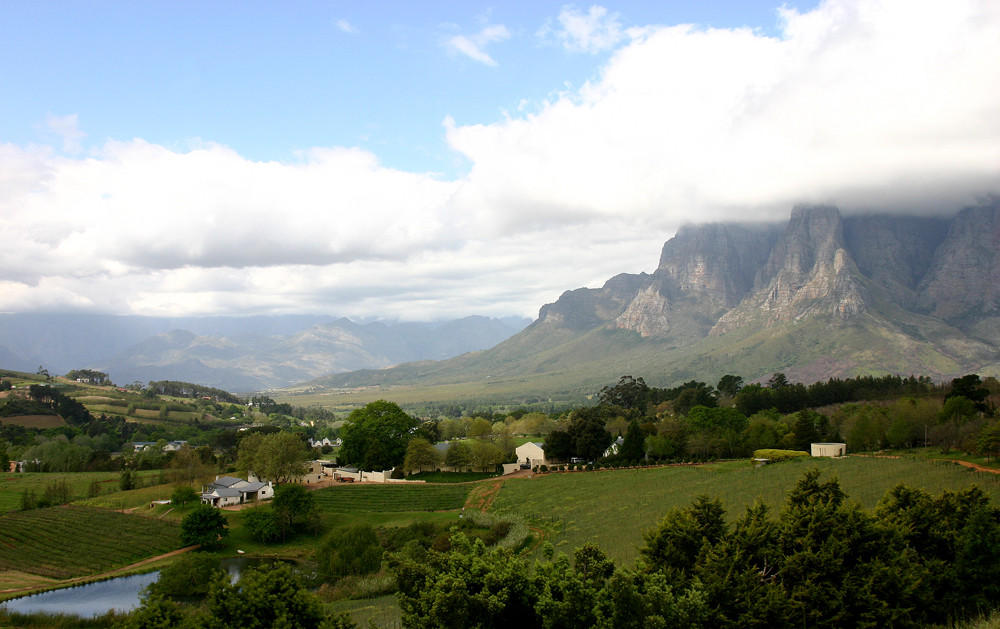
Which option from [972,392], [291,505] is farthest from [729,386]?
[291,505]

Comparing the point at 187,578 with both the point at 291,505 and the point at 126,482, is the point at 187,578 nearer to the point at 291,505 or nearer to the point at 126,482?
the point at 291,505

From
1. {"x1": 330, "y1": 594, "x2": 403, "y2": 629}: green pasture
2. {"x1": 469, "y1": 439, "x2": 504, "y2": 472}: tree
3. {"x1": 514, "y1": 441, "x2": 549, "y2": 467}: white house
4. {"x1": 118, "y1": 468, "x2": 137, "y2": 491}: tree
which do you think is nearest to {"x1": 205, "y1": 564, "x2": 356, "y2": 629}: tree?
{"x1": 330, "y1": 594, "x2": 403, "y2": 629}: green pasture

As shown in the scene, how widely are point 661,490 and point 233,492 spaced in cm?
3898

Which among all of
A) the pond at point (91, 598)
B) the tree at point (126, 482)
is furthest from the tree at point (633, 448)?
the tree at point (126, 482)

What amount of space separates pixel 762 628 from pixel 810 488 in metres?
6.27

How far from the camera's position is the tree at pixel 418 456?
65688mm

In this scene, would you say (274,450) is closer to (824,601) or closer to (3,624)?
(3,624)

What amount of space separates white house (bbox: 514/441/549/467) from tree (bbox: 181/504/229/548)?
34525 mm

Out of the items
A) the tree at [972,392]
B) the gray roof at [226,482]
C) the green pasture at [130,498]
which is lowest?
the green pasture at [130,498]

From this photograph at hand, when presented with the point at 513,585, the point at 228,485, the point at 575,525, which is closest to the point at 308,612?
the point at 513,585

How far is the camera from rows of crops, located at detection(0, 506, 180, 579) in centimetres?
4181

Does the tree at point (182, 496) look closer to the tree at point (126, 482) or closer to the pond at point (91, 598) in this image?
the tree at point (126, 482)

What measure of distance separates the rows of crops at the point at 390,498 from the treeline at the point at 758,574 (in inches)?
1312

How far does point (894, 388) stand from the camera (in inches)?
3398
